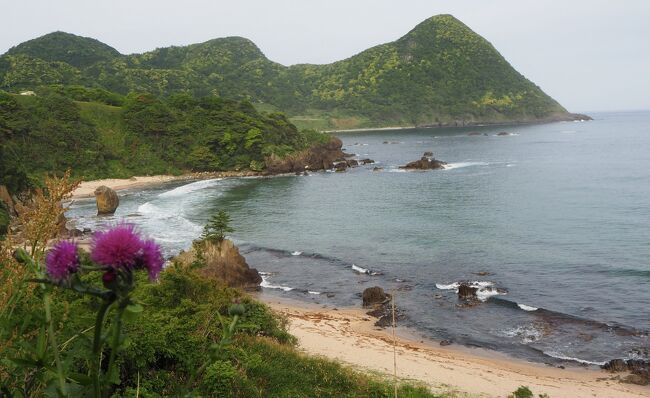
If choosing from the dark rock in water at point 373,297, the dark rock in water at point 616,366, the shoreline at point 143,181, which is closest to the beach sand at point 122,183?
the shoreline at point 143,181

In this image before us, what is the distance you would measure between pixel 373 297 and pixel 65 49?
16320 cm

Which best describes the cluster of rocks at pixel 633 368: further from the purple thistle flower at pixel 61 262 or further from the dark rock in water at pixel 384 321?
the purple thistle flower at pixel 61 262

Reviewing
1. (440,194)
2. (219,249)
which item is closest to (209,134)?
(440,194)

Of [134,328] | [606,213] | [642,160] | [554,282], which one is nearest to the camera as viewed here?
[134,328]

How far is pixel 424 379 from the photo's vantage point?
664 inches

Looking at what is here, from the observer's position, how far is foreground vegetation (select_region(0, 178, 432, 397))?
6.03ft

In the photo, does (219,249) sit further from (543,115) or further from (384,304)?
(543,115)

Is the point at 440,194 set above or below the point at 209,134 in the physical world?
below

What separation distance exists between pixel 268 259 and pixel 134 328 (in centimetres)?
2670

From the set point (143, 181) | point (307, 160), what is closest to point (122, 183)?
point (143, 181)

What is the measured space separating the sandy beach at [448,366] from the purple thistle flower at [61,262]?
1555 centimetres

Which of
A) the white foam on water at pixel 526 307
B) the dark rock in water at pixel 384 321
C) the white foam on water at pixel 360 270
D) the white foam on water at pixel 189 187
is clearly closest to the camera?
the dark rock in water at pixel 384 321

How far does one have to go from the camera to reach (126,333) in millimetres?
3328

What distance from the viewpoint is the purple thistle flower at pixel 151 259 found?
6.16 ft
